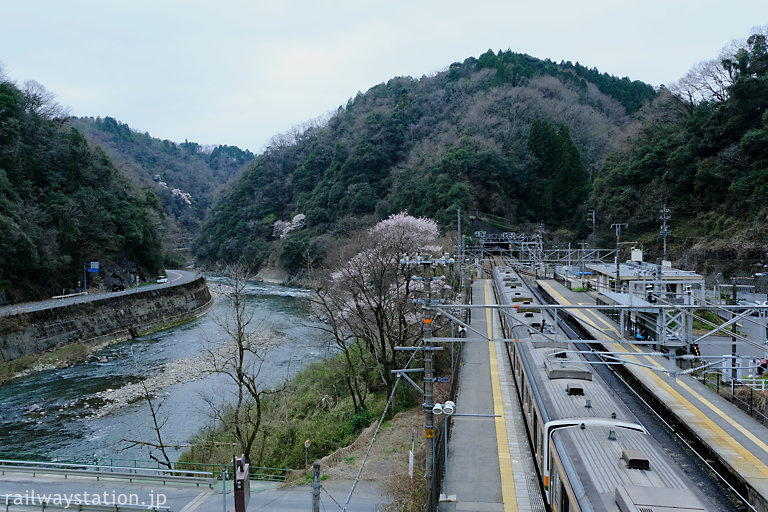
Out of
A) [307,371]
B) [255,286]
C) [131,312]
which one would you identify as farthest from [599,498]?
[255,286]

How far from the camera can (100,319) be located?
33469 mm

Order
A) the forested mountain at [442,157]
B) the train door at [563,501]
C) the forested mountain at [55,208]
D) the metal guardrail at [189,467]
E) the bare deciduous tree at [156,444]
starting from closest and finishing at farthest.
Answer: the train door at [563,501], the metal guardrail at [189,467], the bare deciduous tree at [156,444], the forested mountain at [55,208], the forested mountain at [442,157]

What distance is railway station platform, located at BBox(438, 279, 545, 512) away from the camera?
9289 mm

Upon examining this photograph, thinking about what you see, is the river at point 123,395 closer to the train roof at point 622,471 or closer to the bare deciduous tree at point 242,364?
the bare deciduous tree at point 242,364

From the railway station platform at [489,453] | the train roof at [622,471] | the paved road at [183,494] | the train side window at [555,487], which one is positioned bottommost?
the paved road at [183,494]

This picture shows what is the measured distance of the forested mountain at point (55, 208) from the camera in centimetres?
3438

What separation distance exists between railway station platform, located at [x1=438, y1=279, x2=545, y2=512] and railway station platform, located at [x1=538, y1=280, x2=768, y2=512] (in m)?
3.26

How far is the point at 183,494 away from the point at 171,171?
360 ft

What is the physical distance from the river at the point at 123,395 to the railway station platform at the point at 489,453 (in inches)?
355

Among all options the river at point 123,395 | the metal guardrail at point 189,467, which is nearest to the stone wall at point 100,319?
the river at point 123,395

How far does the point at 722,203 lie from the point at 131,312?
44.5 metres

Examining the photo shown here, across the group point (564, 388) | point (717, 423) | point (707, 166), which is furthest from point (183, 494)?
point (707, 166)

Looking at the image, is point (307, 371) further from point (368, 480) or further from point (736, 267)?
point (736, 267)

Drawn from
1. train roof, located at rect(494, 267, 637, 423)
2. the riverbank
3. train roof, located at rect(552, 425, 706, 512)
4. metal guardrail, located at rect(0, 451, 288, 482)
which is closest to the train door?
train roof, located at rect(552, 425, 706, 512)
